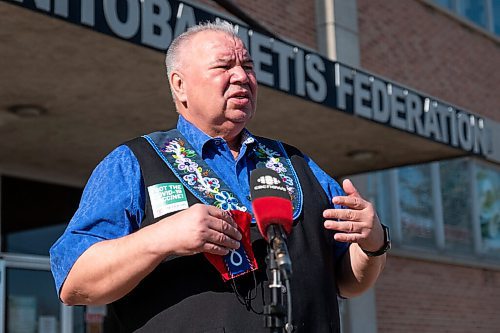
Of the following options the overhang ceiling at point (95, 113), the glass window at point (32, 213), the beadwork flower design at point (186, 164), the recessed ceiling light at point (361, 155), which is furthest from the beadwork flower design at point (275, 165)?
the recessed ceiling light at point (361, 155)

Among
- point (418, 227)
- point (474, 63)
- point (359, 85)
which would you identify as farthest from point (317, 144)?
point (474, 63)

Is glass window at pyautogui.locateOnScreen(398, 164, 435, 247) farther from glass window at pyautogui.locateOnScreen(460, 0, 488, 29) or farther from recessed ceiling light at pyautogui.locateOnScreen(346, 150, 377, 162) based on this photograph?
glass window at pyautogui.locateOnScreen(460, 0, 488, 29)

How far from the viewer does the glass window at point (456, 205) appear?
14.1m

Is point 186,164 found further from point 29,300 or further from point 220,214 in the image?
point 29,300

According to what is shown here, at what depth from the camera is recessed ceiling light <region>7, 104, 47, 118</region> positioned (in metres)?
7.88

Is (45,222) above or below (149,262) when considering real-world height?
above

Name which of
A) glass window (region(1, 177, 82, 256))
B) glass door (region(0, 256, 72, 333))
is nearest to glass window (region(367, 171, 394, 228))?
glass window (region(1, 177, 82, 256))

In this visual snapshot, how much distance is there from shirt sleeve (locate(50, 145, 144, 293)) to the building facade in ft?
1.14

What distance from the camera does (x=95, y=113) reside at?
8.23m

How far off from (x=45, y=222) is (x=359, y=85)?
3.84 meters

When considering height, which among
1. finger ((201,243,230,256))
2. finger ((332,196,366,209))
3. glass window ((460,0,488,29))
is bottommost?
finger ((201,243,230,256))

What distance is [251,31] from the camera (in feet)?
24.5

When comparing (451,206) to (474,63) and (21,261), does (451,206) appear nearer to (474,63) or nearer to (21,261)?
(474,63)

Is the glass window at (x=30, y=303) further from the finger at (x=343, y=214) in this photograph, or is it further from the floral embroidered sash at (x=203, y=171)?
the finger at (x=343, y=214)
